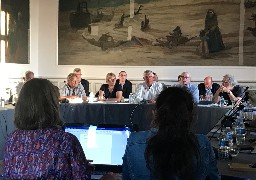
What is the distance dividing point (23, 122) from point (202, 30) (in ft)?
25.6

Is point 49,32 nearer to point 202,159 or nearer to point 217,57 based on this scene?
point 217,57

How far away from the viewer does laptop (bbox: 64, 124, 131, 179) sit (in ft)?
7.55

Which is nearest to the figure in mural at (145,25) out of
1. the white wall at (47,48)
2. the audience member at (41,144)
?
the white wall at (47,48)

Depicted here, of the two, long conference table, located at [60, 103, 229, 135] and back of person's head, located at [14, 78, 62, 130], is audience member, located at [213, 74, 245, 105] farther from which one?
back of person's head, located at [14, 78, 62, 130]

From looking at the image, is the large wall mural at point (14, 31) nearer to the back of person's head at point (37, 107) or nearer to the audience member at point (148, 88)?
the audience member at point (148, 88)

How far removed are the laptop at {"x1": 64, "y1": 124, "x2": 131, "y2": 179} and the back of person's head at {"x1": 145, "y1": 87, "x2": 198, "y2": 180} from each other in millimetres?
463

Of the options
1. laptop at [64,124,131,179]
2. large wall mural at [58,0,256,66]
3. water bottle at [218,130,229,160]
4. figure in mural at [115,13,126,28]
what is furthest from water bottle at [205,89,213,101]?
laptop at [64,124,131,179]

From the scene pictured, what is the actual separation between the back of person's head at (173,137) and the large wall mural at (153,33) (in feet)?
24.8

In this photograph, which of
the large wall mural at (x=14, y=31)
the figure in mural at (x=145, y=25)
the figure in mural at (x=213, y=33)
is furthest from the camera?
the figure in mural at (x=145, y=25)

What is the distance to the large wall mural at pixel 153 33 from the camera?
9148 mm

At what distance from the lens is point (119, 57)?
32.6 ft

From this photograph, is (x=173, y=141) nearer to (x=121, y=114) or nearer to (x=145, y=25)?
(x=121, y=114)

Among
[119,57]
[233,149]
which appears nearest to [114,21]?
[119,57]

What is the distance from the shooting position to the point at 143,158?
6.44ft
